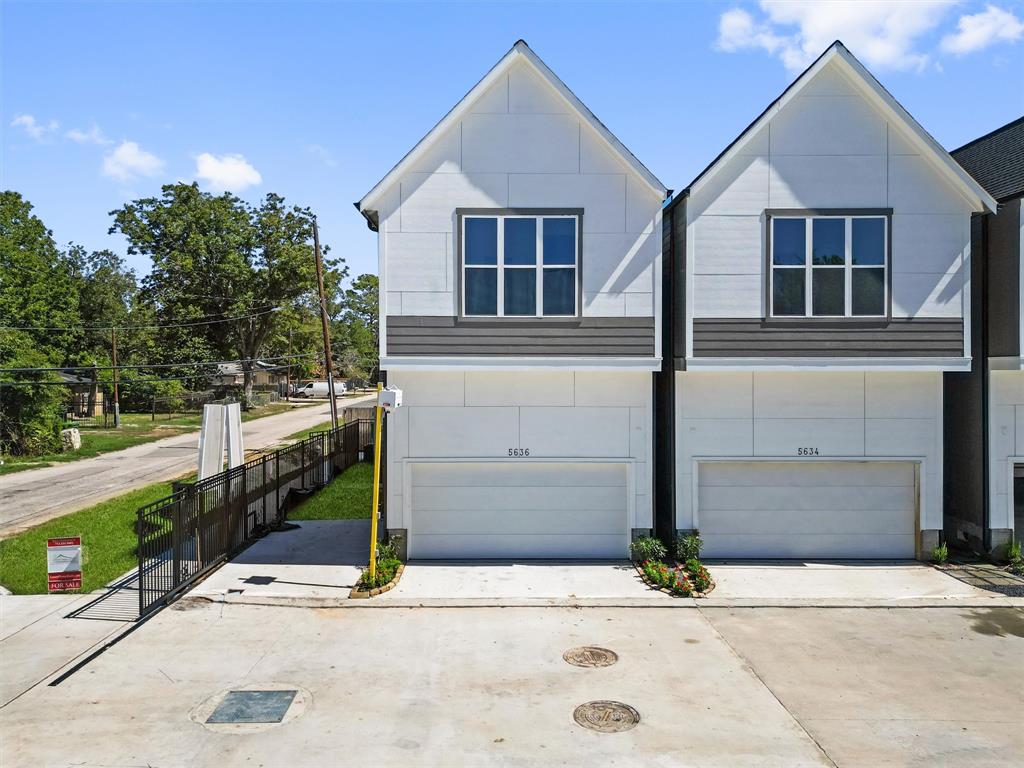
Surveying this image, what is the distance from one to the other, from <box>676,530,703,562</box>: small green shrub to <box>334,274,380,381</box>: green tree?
69195 mm

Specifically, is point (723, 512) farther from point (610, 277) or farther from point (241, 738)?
point (241, 738)

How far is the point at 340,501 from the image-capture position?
1964 centimetres

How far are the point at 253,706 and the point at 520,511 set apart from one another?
6702 millimetres

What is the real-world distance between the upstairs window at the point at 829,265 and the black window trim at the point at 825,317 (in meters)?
0.04

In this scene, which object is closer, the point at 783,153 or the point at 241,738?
the point at 241,738

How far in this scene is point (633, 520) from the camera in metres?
13.5

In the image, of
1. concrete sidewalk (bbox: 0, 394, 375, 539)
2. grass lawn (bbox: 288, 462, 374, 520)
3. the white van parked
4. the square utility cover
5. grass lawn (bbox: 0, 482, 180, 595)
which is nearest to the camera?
the square utility cover

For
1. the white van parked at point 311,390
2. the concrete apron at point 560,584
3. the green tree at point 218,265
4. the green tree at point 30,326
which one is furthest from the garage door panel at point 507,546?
the white van parked at point 311,390

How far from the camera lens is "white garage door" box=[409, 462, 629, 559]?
1369 cm

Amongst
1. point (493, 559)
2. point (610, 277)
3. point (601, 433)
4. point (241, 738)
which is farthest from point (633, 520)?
point (241, 738)

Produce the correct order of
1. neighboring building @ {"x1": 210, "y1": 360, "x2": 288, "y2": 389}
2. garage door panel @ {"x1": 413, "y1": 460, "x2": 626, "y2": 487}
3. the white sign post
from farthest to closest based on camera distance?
neighboring building @ {"x1": 210, "y1": 360, "x2": 288, "y2": 389} → the white sign post → garage door panel @ {"x1": 413, "y1": 460, "x2": 626, "y2": 487}

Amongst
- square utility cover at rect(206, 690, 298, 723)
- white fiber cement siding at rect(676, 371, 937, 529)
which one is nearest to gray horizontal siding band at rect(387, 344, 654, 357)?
white fiber cement siding at rect(676, 371, 937, 529)

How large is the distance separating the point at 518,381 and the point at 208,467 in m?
6.49

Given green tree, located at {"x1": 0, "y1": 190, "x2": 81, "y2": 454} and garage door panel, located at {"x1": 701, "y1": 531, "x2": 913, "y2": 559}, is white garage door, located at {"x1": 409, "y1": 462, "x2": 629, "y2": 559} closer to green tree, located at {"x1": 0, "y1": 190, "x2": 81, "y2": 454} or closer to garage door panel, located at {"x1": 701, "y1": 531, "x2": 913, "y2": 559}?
garage door panel, located at {"x1": 701, "y1": 531, "x2": 913, "y2": 559}
